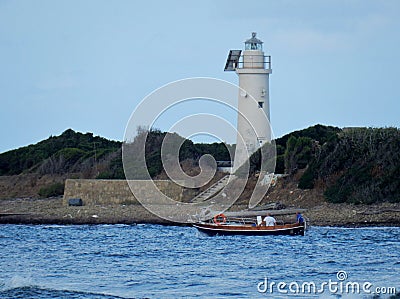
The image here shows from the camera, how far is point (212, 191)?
130 ft

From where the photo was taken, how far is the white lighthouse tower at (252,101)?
40.0m

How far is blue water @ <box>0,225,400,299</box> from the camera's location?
19375mm

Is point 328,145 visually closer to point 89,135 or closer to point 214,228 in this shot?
point 214,228

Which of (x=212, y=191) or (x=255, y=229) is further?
(x=212, y=191)

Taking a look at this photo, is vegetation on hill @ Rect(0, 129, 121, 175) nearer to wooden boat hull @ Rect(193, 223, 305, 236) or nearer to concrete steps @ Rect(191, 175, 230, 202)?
concrete steps @ Rect(191, 175, 230, 202)

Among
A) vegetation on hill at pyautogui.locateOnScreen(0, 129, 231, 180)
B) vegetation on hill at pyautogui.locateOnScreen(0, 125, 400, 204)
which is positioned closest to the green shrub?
vegetation on hill at pyautogui.locateOnScreen(0, 125, 400, 204)

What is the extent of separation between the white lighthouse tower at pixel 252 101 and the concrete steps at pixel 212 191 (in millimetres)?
1168

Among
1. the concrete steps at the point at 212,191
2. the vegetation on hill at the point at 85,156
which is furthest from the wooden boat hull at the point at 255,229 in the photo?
the vegetation on hill at the point at 85,156

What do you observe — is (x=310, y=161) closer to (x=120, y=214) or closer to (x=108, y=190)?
(x=120, y=214)

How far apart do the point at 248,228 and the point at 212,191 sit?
991 cm

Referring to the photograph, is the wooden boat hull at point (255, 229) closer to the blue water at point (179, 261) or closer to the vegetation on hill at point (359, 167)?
the blue water at point (179, 261)

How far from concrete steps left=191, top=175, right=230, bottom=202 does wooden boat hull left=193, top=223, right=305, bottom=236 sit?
28.0 feet

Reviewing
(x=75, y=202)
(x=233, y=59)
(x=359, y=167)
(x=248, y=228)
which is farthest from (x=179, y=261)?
(x=233, y=59)

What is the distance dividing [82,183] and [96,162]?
6.97 meters
